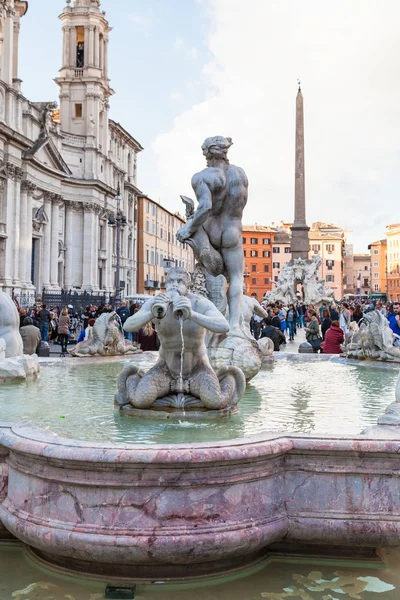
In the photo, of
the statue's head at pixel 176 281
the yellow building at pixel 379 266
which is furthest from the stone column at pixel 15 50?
the yellow building at pixel 379 266

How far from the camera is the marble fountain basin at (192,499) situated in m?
3.10

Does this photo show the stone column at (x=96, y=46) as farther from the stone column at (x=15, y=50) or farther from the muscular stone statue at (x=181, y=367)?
the muscular stone statue at (x=181, y=367)

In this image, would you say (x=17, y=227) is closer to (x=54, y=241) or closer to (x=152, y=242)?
(x=54, y=241)

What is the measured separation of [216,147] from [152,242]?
66870 millimetres

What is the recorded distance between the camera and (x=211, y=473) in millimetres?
3178

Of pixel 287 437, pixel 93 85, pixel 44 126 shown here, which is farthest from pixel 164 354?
pixel 93 85

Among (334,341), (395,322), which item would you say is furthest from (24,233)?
(334,341)

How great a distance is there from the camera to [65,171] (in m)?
47.0

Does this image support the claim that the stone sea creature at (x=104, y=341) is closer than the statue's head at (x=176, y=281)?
No

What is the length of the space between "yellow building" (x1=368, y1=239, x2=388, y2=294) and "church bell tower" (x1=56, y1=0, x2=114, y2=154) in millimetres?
81815

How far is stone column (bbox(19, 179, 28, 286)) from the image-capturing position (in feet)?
129

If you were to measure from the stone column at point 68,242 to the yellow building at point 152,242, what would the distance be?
14.4m

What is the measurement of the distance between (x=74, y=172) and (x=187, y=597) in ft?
167

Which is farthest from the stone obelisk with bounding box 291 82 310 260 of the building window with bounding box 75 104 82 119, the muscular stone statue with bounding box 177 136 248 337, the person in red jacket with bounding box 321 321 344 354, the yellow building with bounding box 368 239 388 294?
the yellow building with bounding box 368 239 388 294
